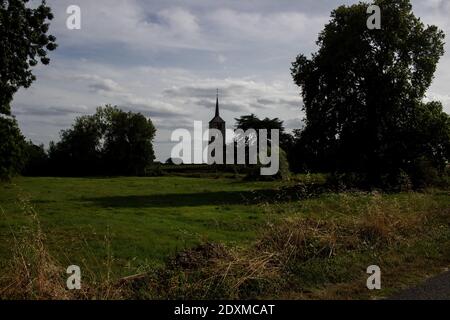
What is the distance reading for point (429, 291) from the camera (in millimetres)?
8344

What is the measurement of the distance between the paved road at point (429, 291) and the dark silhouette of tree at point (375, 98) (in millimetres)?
31227

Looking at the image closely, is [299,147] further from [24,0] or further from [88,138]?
[88,138]

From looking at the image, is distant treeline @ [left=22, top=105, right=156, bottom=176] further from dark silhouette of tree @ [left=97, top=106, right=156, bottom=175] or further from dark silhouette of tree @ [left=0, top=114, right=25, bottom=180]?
dark silhouette of tree @ [left=0, top=114, right=25, bottom=180]

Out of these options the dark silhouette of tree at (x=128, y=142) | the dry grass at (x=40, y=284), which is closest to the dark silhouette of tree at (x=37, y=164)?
the dark silhouette of tree at (x=128, y=142)

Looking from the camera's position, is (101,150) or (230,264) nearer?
(230,264)

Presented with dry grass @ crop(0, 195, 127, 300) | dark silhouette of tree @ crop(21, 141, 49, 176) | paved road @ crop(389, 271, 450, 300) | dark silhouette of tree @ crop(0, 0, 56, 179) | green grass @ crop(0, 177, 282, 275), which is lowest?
green grass @ crop(0, 177, 282, 275)

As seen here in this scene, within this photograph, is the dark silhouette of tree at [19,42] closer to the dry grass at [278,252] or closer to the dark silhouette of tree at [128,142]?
the dry grass at [278,252]

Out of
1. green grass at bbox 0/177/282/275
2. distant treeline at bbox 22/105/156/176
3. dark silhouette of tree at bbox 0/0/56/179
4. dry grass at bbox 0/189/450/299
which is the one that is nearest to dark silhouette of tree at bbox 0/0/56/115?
dark silhouette of tree at bbox 0/0/56/179

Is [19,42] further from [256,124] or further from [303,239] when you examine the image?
[256,124]

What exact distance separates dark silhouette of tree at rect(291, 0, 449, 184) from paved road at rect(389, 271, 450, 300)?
31227 millimetres

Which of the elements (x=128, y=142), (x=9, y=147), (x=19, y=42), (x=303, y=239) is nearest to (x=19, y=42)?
(x=19, y=42)

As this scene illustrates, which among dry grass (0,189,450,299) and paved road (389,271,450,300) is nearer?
paved road (389,271,450,300)

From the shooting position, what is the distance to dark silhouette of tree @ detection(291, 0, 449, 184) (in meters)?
39.2

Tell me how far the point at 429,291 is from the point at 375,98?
108 feet
